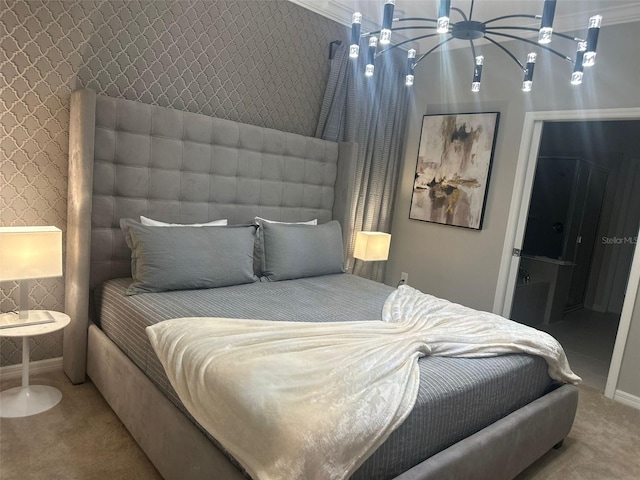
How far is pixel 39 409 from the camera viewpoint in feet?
7.50

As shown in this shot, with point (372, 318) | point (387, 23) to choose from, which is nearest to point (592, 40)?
point (387, 23)

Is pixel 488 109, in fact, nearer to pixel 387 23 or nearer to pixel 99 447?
pixel 387 23

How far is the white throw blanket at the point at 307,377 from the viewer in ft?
4.26

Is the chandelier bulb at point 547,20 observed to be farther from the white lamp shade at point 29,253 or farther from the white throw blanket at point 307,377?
the white lamp shade at point 29,253

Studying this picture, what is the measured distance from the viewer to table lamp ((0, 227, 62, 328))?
210 centimetres

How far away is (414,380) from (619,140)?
5.10m

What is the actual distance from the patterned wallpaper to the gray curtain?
1.40 ft

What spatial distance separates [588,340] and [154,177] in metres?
4.35

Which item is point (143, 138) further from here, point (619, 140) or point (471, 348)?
point (619, 140)

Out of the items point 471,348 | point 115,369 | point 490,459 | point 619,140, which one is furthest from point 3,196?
point 619,140

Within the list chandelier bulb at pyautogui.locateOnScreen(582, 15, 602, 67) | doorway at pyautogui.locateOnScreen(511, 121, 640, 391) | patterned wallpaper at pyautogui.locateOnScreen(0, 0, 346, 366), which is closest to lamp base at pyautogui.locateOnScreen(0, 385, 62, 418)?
patterned wallpaper at pyautogui.locateOnScreen(0, 0, 346, 366)

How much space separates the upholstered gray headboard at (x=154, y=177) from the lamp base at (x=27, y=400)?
169 mm

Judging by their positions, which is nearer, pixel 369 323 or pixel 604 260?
pixel 369 323

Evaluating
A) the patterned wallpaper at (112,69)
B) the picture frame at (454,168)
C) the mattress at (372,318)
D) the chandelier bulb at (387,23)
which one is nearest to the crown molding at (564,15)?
the patterned wallpaper at (112,69)
